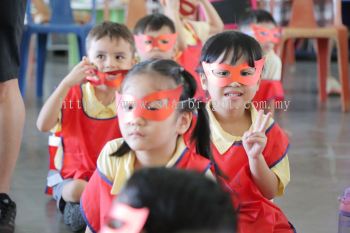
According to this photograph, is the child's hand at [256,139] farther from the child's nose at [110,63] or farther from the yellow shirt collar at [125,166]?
the child's nose at [110,63]

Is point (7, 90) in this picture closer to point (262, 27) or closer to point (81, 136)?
point (81, 136)

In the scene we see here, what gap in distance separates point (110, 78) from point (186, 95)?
2.51 feet

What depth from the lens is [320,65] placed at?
16.2 ft

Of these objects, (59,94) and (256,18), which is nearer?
(59,94)

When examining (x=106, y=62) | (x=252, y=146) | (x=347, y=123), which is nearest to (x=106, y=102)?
(x=106, y=62)

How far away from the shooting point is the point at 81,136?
8.03 feet

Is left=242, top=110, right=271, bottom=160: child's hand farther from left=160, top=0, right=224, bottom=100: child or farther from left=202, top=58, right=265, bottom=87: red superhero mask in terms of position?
left=160, top=0, right=224, bottom=100: child

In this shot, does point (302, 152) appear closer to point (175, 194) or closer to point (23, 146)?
point (23, 146)

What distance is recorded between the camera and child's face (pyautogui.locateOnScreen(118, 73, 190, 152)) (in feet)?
5.34

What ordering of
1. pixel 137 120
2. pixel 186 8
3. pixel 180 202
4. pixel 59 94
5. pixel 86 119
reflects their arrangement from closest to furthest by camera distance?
1. pixel 180 202
2. pixel 137 120
3. pixel 59 94
4. pixel 86 119
5. pixel 186 8

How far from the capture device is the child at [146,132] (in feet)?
5.37

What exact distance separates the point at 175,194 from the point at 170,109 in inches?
28.3

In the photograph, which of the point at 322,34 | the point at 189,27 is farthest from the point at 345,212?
the point at 322,34

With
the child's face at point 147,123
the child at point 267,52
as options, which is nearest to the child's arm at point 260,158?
the child's face at point 147,123
